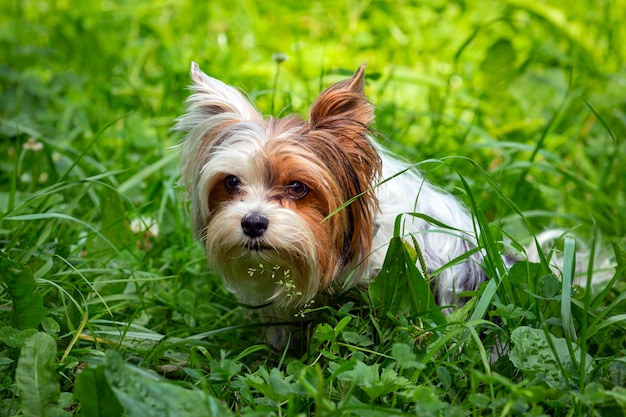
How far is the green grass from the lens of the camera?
2.57 meters

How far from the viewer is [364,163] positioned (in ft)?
10.3

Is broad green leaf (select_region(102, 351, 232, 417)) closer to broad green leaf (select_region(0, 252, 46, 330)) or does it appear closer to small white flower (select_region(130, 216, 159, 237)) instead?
broad green leaf (select_region(0, 252, 46, 330))

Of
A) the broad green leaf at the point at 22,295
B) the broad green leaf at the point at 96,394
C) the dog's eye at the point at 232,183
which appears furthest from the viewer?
the dog's eye at the point at 232,183

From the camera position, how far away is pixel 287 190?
3.07 meters

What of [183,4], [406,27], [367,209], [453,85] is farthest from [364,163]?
[183,4]

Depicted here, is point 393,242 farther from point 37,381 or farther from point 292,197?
point 37,381

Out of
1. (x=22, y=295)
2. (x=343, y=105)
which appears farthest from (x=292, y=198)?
(x=22, y=295)

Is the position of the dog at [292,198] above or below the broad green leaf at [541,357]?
above

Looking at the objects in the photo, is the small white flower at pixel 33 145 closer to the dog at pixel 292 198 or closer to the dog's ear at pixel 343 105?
the dog at pixel 292 198

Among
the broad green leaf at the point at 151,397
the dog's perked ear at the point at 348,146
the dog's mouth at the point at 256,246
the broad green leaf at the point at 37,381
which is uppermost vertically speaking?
the dog's perked ear at the point at 348,146

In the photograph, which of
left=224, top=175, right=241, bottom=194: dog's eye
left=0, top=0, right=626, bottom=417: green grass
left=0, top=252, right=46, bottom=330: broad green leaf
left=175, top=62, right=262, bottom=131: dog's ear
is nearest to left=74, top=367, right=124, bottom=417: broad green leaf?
left=0, top=0, right=626, bottom=417: green grass

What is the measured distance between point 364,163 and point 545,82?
3.03 m

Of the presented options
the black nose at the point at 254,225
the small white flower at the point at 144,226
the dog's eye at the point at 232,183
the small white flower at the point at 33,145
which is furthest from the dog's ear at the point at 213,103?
the small white flower at the point at 33,145

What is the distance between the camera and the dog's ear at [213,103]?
3273mm
